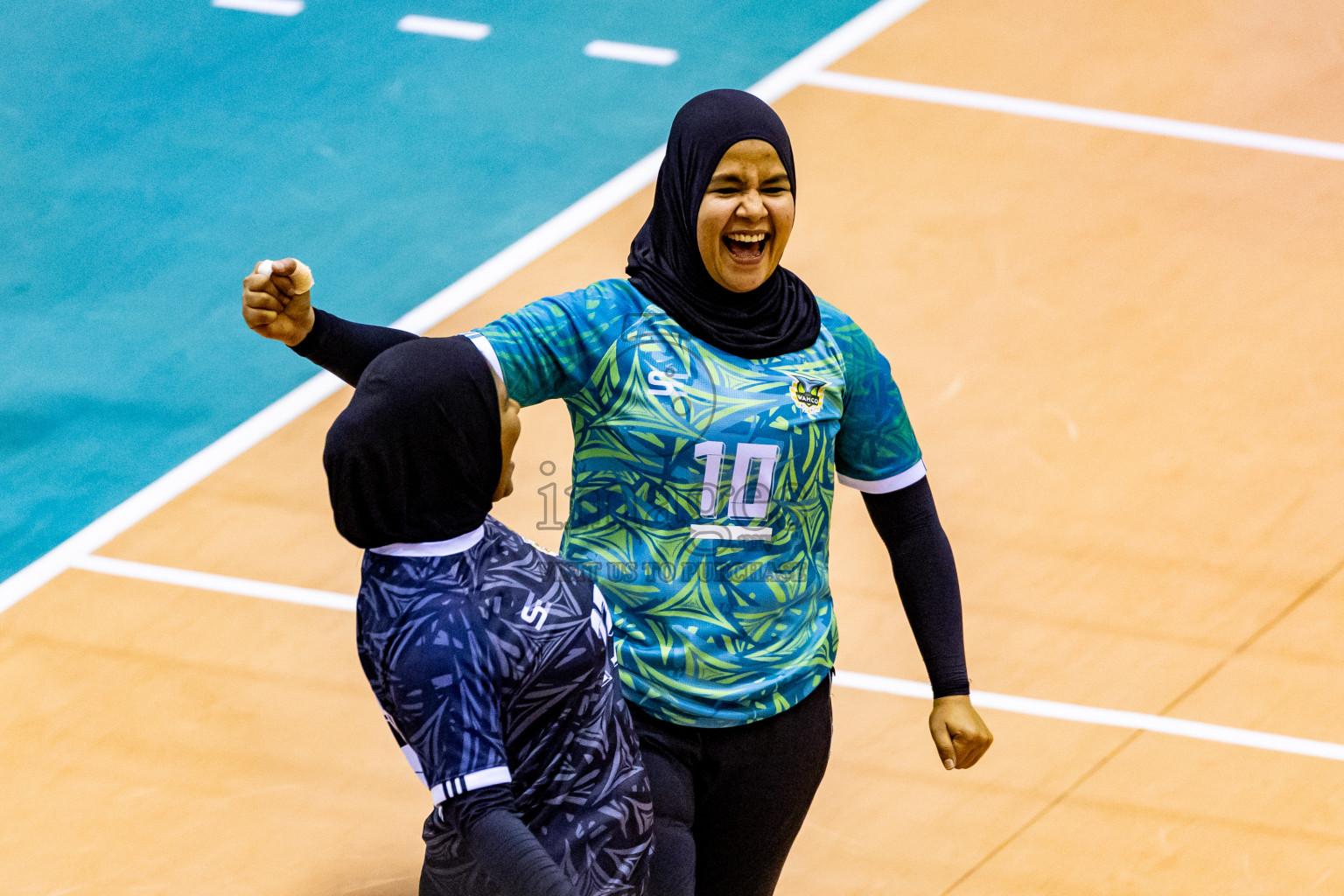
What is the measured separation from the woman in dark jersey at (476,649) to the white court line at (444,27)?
20.4 ft

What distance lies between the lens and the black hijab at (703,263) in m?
3.67

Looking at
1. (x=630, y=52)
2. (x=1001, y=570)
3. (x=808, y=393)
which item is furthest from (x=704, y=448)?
(x=630, y=52)

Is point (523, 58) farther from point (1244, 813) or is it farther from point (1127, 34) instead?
point (1244, 813)

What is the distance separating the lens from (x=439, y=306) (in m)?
7.32

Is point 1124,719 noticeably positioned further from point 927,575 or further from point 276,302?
point 276,302

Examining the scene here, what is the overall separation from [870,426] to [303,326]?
4.17 feet

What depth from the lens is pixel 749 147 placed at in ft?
12.0

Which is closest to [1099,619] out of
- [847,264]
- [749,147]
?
[847,264]

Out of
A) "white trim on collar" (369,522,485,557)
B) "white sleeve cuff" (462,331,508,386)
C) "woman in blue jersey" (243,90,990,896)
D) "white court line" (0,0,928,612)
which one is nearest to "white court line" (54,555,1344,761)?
"white court line" (0,0,928,612)

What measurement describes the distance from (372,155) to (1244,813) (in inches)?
199

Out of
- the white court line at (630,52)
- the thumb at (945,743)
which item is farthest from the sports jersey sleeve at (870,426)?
the white court line at (630,52)

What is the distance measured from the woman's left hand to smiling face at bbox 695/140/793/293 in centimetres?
112

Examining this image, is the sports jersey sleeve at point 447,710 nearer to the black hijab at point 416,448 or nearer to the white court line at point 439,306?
the black hijab at point 416,448

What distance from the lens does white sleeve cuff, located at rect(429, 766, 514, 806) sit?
9.95 feet
